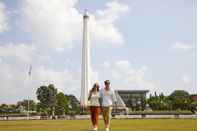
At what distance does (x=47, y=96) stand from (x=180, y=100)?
53.0 metres

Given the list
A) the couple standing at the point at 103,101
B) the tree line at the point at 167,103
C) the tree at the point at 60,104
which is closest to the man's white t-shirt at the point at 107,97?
the couple standing at the point at 103,101

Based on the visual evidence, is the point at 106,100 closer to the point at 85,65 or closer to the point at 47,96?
the point at 85,65

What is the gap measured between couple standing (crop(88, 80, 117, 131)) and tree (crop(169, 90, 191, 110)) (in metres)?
121

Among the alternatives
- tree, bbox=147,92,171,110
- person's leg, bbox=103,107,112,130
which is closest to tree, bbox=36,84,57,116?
tree, bbox=147,92,171,110

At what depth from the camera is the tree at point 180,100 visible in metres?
139

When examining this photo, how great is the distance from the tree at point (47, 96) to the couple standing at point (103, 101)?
324 ft

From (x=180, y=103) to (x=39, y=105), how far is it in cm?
5011

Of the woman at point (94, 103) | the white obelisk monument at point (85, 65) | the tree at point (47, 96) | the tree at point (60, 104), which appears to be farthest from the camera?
the tree at point (47, 96)

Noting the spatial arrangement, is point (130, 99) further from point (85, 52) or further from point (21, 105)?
point (85, 52)

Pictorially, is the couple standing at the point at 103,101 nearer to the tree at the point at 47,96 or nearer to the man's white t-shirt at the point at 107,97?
the man's white t-shirt at the point at 107,97

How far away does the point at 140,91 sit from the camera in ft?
654

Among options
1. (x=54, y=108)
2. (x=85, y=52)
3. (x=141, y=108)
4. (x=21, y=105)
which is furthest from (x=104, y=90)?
(x=21, y=105)

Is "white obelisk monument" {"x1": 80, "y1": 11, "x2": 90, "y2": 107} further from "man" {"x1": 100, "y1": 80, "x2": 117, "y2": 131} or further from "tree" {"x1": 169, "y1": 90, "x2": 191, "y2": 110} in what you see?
"man" {"x1": 100, "y1": 80, "x2": 117, "y2": 131}

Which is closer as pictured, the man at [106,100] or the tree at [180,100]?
the man at [106,100]
